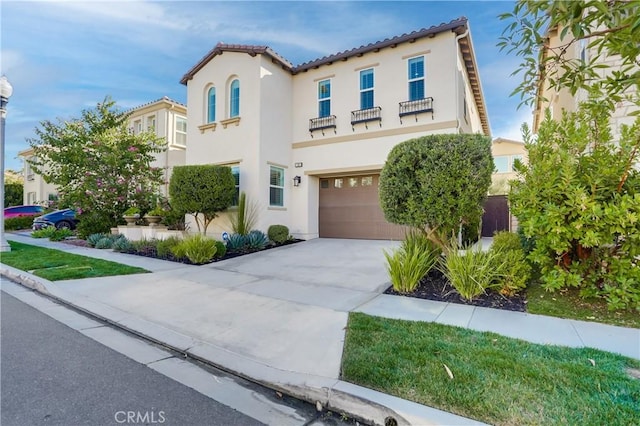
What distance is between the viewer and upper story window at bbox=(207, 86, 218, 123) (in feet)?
42.0

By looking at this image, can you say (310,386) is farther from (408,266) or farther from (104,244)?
(104,244)

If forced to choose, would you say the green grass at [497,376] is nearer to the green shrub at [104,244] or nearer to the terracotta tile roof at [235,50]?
the green shrub at [104,244]

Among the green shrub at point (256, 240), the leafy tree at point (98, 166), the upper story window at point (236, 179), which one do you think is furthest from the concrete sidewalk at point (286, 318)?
the leafy tree at point (98, 166)

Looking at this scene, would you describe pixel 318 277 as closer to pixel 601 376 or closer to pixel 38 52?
pixel 601 376

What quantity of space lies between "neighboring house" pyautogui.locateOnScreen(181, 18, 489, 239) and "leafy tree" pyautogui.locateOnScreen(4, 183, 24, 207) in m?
25.6

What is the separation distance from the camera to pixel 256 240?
999cm

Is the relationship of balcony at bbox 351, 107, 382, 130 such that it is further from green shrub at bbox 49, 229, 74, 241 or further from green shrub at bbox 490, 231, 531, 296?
green shrub at bbox 49, 229, 74, 241

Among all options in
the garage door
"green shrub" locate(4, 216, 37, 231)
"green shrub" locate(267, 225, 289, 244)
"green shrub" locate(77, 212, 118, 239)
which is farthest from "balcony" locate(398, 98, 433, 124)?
"green shrub" locate(4, 216, 37, 231)

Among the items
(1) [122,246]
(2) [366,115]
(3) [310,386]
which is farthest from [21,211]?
(3) [310,386]

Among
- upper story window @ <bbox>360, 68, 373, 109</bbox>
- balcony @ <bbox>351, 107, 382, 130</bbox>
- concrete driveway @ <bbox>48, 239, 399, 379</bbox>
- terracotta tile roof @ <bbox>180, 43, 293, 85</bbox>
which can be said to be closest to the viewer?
concrete driveway @ <bbox>48, 239, 399, 379</bbox>

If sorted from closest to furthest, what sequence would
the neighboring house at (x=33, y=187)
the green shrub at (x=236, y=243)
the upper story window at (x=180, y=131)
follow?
1. the green shrub at (x=236, y=243)
2. the upper story window at (x=180, y=131)
3. the neighboring house at (x=33, y=187)

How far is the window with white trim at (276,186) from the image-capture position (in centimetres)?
1173

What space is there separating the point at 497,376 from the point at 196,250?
23.6ft

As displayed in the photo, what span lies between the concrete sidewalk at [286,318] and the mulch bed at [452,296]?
0.25m
